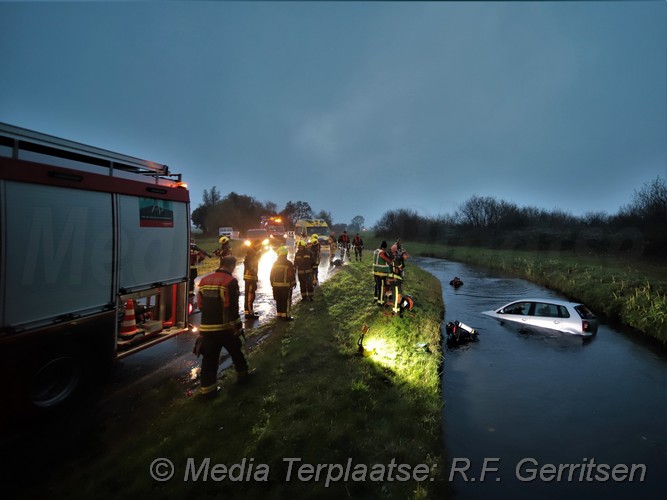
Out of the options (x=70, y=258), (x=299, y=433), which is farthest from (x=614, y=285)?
(x=70, y=258)

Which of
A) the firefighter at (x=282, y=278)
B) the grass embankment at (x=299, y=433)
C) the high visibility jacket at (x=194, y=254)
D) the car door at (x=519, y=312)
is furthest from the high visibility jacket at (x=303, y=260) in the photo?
the car door at (x=519, y=312)

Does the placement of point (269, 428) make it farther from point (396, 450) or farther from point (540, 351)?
point (540, 351)

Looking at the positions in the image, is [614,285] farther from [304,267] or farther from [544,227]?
[544,227]

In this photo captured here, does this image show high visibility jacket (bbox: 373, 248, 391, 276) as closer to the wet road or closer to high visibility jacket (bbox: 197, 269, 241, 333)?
the wet road

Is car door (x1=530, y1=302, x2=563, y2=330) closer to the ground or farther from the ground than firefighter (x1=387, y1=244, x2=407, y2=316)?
closer to the ground

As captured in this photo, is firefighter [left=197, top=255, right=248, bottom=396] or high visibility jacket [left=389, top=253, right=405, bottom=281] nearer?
firefighter [left=197, top=255, right=248, bottom=396]

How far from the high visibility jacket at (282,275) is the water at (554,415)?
4.83 metres

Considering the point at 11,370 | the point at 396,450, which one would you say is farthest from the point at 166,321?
the point at 396,450

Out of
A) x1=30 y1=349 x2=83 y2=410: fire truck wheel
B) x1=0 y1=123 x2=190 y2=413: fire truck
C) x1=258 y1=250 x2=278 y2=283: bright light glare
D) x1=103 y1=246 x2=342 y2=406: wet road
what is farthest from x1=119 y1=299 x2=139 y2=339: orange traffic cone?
x1=258 y1=250 x2=278 y2=283: bright light glare

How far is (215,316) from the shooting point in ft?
16.8

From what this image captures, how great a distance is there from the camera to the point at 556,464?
5.38 metres

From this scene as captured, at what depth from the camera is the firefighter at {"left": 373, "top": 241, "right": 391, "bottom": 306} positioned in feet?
35.5

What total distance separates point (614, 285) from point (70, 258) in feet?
70.7

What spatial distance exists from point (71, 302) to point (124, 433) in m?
1.99
